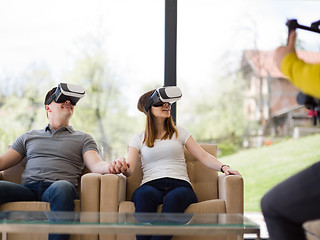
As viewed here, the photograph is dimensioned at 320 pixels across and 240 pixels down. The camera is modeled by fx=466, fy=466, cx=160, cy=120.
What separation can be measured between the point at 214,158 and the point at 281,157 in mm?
2339

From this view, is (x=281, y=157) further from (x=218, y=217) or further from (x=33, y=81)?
(x=218, y=217)

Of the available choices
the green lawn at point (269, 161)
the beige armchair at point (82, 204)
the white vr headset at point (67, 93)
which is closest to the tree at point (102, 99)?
the green lawn at point (269, 161)

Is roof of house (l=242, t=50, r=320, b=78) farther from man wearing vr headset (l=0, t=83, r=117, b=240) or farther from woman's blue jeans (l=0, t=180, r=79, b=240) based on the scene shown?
woman's blue jeans (l=0, t=180, r=79, b=240)

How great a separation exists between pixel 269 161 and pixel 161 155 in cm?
245

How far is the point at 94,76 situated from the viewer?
16.1 ft

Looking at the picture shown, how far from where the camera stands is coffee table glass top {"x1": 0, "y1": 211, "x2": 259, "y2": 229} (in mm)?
2059

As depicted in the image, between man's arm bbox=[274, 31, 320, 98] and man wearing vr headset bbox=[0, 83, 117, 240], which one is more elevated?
man's arm bbox=[274, 31, 320, 98]

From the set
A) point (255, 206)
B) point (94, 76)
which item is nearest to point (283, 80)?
point (255, 206)

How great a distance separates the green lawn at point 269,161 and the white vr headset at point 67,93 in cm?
233

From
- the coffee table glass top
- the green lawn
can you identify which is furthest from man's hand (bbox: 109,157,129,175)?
the green lawn

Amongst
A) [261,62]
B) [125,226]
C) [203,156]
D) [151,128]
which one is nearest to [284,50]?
[125,226]

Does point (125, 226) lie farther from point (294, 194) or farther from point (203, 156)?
point (203, 156)

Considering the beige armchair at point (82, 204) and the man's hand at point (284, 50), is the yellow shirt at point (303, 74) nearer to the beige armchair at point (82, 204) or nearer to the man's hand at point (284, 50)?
the man's hand at point (284, 50)

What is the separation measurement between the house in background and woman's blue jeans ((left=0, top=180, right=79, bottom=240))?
2688mm
